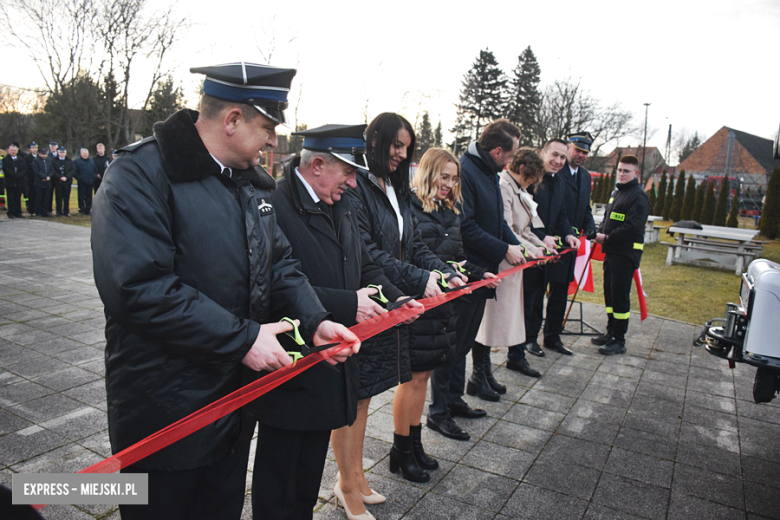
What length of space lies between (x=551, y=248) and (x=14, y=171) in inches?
713

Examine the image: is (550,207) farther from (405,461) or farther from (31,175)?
(31,175)

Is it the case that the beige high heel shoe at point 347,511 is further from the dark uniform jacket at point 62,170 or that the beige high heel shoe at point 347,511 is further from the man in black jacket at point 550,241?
the dark uniform jacket at point 62,170

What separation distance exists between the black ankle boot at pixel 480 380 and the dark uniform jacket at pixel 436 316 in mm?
1352

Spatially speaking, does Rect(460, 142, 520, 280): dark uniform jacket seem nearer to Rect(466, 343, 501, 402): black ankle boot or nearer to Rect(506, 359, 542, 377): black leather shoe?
Rect(466, 343, 501, 402): black ankle boot

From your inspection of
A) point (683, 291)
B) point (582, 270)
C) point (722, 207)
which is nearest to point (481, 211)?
point (582, 270)

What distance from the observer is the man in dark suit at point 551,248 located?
18.9ft

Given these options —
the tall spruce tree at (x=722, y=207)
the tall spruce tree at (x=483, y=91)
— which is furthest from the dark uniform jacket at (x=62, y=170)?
the tall spruce tree at (x=483, y=91)

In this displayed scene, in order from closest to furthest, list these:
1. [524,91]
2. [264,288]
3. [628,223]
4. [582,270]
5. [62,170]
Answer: [264,288]
[628,223]
[582,270]
[62,170]
[524,91]

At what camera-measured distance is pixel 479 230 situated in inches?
175

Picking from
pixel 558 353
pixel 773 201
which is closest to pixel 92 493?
pixel 558 353

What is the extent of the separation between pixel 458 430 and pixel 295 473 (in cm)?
197

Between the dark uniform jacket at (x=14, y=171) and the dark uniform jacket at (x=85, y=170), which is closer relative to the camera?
the dark uniform jacket at (x=14, y=171)

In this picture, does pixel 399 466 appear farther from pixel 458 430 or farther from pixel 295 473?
pixel 295 473

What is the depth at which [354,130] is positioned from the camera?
2582 millimetres
